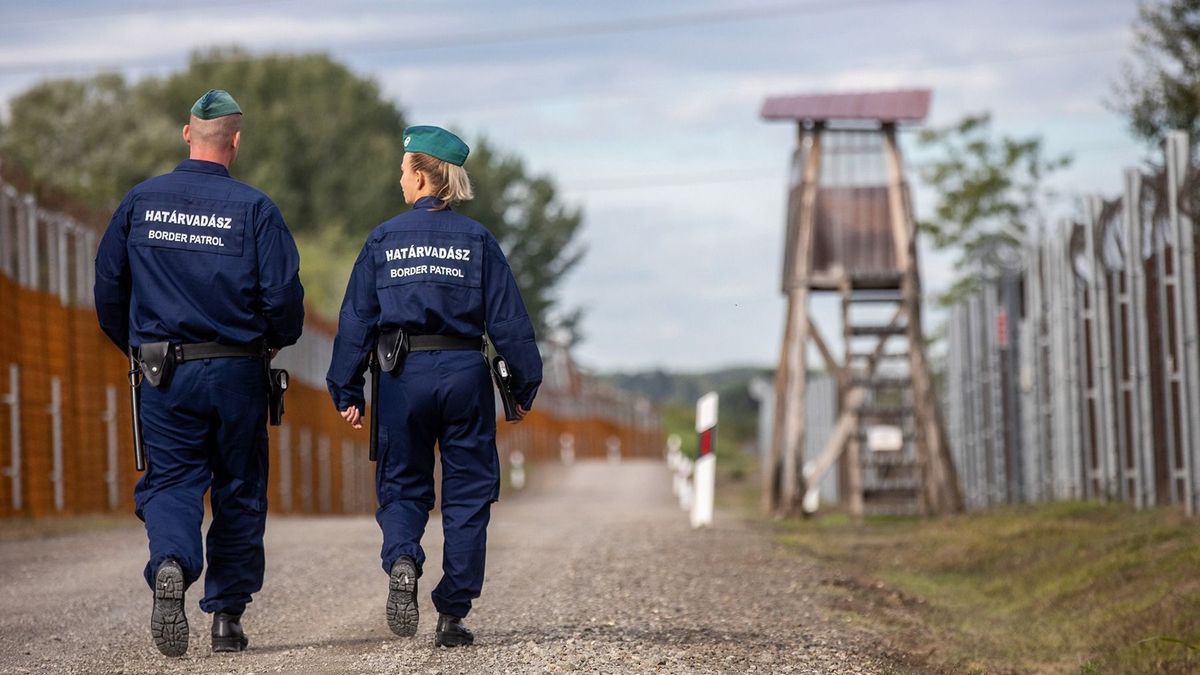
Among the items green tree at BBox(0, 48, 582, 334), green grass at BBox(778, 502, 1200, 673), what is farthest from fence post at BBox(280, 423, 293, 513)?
green tree at BBox(0, 48, 582, 334)

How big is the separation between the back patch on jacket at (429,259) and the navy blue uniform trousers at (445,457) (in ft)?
1.03

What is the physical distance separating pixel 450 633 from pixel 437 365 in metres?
1.08

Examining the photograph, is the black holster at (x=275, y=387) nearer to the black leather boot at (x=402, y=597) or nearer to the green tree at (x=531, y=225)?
the black leather boot at (x=402, y=597)

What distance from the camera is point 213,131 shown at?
7438mm

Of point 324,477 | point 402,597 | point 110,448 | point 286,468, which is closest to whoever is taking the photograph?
point 402,597

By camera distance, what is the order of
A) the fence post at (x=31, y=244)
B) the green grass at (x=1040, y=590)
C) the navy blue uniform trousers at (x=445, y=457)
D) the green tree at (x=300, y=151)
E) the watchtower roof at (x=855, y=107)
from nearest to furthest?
1. the navy blue uniform trousers at (x=445, y=457)
2. the green grass at (x=1040, y=590)
3. the fence post at (x=31, y=244)
4. the watchtower roof at (x=855, y=107)
5. the green tree at (x=300, y=151)

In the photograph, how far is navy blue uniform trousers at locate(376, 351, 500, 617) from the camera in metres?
7.31

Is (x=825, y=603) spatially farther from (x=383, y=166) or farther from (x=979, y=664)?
(x=383, y=166)

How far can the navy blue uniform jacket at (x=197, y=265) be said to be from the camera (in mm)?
7207

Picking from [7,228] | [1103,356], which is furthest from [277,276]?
[7,228]

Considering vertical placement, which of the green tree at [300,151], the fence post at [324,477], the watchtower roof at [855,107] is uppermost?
the green tree at [300,151]

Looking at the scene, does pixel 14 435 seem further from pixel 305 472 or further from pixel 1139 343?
pixel 305 472

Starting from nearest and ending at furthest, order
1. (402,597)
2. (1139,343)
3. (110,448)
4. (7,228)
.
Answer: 1. (402,597)
2. (1139,343)
3. (7,228)
4. (110,448)

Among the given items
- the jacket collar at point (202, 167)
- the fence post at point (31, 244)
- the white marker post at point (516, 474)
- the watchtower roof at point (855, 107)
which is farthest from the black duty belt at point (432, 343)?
the white marker post at point (516, 474)
